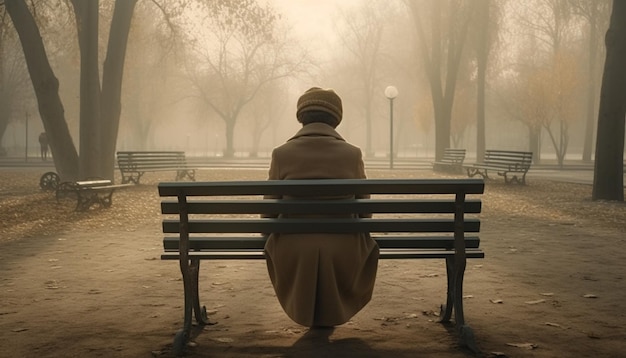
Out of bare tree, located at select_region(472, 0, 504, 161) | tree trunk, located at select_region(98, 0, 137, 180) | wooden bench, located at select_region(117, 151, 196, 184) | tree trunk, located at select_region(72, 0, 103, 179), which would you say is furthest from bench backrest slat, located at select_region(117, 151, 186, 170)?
bare tree, located at select_region(472, 0, 504, 161)

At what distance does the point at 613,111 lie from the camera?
13.7 m

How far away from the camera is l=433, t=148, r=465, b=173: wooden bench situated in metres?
24.6

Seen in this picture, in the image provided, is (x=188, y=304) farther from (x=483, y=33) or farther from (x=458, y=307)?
(x=483, y=33)

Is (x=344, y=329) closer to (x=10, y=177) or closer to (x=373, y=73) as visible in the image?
(x=10, y=177)

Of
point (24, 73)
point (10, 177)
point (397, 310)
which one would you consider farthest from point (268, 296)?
point (24, 73)

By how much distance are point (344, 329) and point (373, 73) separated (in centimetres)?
4735

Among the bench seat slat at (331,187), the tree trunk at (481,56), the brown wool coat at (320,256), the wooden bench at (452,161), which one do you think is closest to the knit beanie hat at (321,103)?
the brown wool coat at (320,256)

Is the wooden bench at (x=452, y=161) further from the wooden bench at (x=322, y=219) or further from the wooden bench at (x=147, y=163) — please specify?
the wooden bench at (x=322, y=219)

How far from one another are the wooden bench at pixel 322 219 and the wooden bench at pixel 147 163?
634 inches

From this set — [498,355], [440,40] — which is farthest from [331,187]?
[440,40]

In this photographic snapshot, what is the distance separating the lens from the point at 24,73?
45.7 m

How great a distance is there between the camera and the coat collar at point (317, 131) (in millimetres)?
4047

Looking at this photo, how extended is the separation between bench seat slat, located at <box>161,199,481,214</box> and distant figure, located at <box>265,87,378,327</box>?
20 cm

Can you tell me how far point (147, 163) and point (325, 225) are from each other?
17.5 metres
